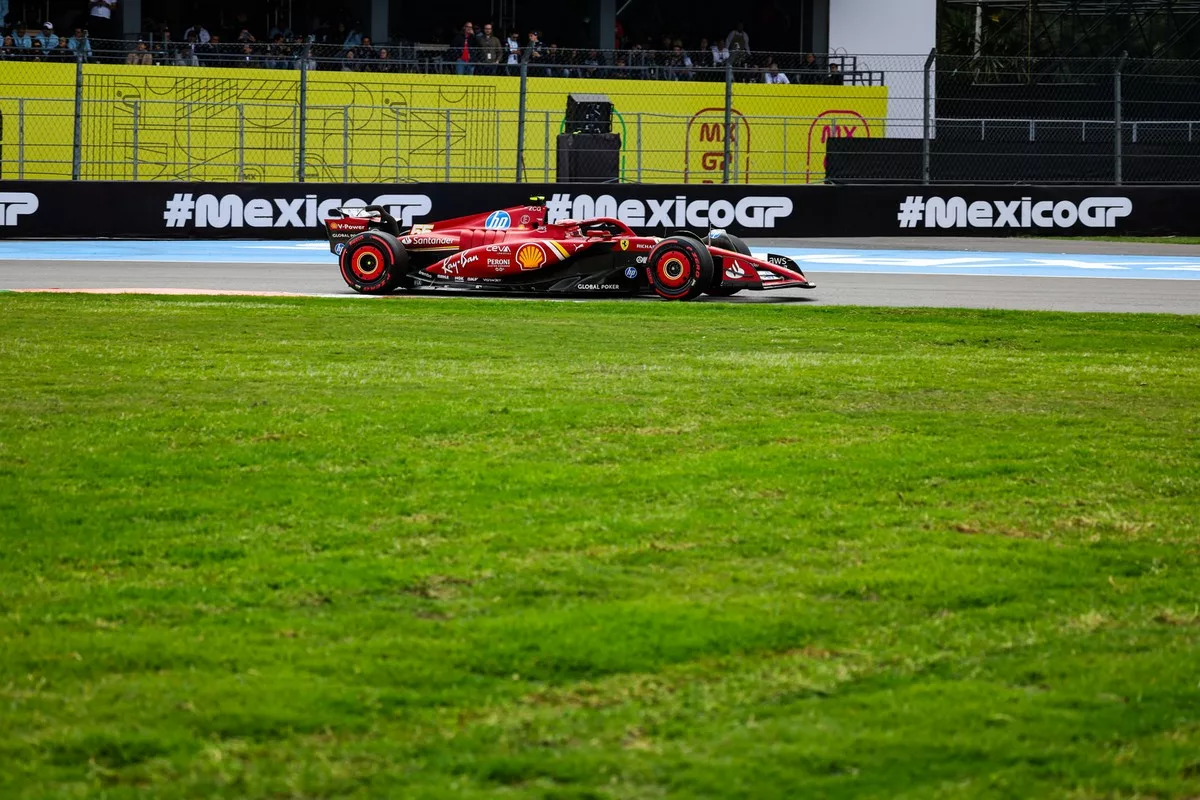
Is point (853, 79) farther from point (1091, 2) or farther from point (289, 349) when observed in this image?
point (289, 349)

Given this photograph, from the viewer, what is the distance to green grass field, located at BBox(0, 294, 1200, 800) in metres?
3.55

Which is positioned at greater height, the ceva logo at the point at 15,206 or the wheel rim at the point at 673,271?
the ceva logo at the point at 15,206

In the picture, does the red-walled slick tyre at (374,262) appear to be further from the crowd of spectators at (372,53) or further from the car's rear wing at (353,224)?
the crowd of spectators at (372,53)

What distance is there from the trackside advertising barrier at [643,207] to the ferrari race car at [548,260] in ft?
24.6

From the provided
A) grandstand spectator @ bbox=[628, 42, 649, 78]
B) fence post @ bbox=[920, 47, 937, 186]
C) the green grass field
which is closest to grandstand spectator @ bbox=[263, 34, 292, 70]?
grandstand spectator @ bbox=[628, 42, 649, 78]

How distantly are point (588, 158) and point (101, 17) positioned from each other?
11.5m

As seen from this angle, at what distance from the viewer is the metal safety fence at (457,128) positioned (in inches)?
952

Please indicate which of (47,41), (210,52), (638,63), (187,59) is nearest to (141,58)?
(187,59)

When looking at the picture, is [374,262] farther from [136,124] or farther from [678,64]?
[678,64]

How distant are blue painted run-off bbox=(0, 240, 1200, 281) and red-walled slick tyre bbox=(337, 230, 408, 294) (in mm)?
4604

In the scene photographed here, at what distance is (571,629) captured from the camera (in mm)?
4438

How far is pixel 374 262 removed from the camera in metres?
15.5

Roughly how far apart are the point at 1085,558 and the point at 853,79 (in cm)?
2781

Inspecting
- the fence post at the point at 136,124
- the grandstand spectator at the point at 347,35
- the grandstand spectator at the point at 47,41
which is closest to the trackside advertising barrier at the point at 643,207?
the fence post at the point at 136,124
